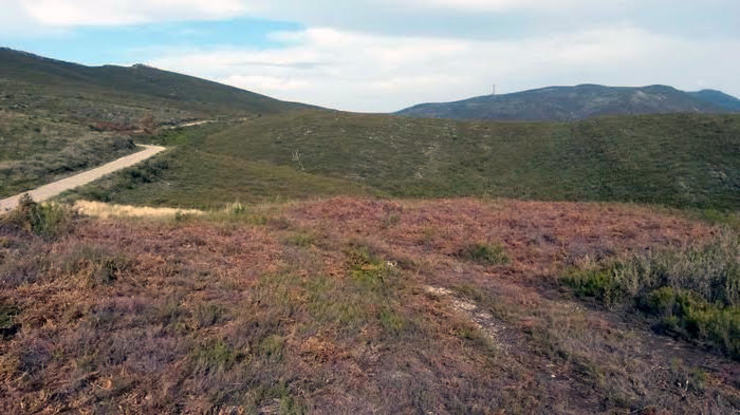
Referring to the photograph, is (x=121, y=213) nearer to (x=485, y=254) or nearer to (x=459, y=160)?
(x=485, y=254)

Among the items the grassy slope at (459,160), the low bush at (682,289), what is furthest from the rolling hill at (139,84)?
the low bush at (682,289)

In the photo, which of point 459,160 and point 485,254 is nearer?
point 485,254

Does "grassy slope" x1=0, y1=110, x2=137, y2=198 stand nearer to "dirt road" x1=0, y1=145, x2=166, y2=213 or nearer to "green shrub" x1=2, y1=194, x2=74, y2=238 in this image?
"dirt road" x1=0, y1=145, x2=166, y2=213

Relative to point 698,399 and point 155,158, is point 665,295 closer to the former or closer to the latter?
point 698,399

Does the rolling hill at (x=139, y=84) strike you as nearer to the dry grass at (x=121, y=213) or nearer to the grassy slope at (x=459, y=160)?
the grassy slope at (x=459, y=160)

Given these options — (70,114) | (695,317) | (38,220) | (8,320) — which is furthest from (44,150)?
(695,317)
